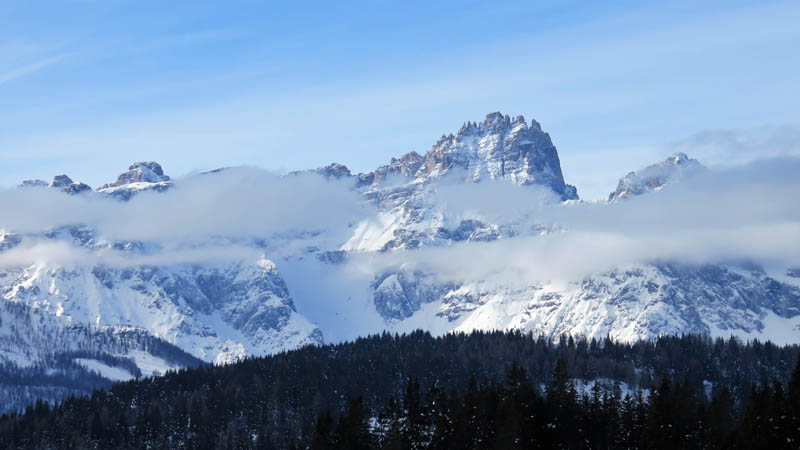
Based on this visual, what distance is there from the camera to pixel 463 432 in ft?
438

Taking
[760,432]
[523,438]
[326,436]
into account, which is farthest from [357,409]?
[760,432]

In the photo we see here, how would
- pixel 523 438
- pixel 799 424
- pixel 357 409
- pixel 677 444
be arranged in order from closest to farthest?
1. pixel 799 424
2. pixel 677 444
3. pixel 523 438
4. pixel 357 409

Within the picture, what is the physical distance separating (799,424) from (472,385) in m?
56.0

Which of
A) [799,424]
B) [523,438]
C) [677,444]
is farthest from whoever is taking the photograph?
[523,438]

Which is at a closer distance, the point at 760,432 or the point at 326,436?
the point at 760,432

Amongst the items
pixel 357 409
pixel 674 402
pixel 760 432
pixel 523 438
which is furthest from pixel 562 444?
pixel 760 432

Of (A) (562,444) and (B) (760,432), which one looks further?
(A) (562,444)

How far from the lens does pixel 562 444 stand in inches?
5281

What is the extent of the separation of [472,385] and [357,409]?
1430cm

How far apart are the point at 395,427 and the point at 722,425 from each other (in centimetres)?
3444

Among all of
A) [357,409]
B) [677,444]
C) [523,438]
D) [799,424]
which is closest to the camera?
[799,424]

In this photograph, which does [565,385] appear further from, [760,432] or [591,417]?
[760,432]

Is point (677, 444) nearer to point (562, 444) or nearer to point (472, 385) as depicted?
point (562, 444)

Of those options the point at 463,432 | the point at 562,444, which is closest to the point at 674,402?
the point at 562,444
